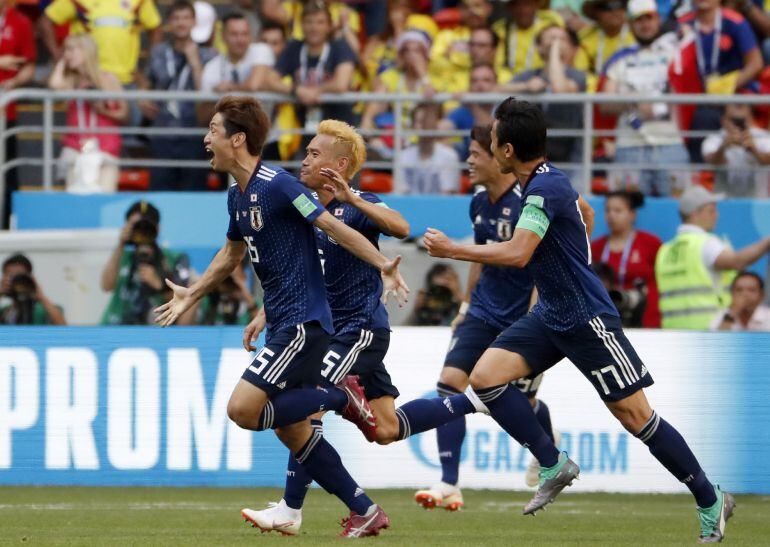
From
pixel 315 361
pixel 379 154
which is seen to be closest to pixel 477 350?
pixel 315 361

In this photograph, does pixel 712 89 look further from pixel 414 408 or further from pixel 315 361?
pixel 315 361

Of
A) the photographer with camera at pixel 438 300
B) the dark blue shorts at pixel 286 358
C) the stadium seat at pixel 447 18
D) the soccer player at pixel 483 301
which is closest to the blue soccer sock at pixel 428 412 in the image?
the soccer player at pixel 483 301

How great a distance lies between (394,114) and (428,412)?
18.7 feet

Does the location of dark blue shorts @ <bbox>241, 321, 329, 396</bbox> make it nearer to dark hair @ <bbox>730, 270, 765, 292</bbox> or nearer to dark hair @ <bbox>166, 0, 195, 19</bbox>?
dark hair @ <bbox>730, 270, 765, 292</bbox>

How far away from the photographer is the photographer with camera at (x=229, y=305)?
42.1ft

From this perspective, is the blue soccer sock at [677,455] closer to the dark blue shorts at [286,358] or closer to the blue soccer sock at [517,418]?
the blue soccer sock at [517,418]

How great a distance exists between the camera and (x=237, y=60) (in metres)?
14.3

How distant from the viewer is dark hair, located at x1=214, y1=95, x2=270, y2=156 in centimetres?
775

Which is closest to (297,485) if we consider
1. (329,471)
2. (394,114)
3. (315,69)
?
(329,471)

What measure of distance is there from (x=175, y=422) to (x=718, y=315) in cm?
454

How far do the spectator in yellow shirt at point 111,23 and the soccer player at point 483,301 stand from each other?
5995 mm

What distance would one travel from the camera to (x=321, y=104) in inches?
548

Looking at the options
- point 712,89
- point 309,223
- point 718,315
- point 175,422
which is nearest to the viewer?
point 309,223

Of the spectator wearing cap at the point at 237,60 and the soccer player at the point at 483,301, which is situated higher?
the spectator wearing cap at the point at 237,60
